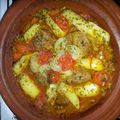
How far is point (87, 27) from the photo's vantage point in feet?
3.94

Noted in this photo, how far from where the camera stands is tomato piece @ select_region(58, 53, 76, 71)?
1.21 metres

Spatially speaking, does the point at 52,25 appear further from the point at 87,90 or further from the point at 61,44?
the point at 87,90

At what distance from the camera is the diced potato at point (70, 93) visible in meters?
1.21

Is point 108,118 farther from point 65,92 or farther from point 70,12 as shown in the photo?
point 70,12

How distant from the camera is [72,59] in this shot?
1.21m

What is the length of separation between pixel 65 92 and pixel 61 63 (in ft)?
0.34

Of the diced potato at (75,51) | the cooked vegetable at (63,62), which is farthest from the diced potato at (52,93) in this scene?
the diced potato at (75,51)

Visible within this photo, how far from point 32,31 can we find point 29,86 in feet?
0.66

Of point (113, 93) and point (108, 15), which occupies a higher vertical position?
point (108, 15)

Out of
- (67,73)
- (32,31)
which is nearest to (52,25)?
(32,31)

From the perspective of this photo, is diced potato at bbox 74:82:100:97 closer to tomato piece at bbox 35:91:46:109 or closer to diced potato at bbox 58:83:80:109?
diced potato at bbox 58:83:80:109

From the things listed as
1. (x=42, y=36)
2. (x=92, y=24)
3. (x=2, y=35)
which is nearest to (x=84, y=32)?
(x=92, y=24)

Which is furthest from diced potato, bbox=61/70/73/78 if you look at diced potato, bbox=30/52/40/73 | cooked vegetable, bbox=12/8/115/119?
diced potato, bbox=30/52/40/73

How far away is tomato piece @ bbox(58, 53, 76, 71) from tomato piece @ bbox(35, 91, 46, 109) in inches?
5.2
